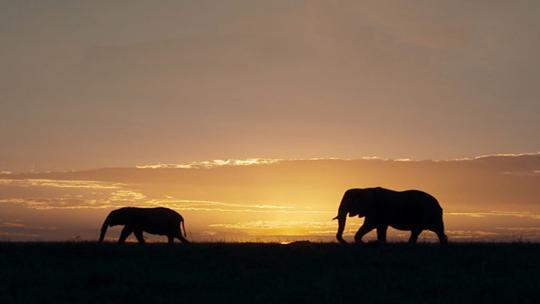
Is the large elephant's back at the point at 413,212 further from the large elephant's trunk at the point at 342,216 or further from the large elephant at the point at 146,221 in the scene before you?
the large elephant at the point at 146,221

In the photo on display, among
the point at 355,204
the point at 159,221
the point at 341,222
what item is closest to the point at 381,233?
the point at 355,204

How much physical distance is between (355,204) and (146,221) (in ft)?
37.5

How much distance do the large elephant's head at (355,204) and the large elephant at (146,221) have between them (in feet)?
28.4

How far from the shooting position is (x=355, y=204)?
32.5 m

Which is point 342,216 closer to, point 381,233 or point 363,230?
point 363,230

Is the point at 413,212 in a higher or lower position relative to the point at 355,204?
lower

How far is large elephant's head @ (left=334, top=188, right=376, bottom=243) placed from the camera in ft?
105

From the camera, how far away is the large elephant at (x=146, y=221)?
37.1m

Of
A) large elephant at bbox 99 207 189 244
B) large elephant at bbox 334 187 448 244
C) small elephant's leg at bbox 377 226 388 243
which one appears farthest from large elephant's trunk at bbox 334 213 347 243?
large elephant at bbox 99 207 189 244
